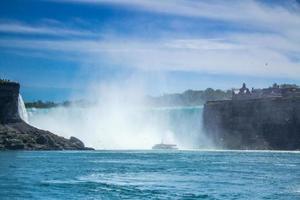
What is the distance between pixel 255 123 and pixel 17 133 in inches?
1560

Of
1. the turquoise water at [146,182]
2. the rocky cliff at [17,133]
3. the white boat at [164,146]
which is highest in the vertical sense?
the rocky cliff at [17,133]

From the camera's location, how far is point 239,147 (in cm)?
10906

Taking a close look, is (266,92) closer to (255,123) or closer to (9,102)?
(255,123)

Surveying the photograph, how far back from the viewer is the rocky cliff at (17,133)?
9088 cm

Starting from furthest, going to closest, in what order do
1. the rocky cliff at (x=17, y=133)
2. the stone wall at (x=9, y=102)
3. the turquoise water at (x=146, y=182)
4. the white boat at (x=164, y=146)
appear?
the white boat at (x=164, y=146) → the stone wall at (x=9, y=102) → the rocky cliff at (x=17, y=133) → the turquoise water at (x=146, y=182)

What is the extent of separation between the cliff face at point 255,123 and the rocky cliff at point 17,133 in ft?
89.6

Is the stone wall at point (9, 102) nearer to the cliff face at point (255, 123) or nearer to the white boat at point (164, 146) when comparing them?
the white boat at point (164, 146)

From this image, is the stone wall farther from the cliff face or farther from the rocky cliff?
the cliff face

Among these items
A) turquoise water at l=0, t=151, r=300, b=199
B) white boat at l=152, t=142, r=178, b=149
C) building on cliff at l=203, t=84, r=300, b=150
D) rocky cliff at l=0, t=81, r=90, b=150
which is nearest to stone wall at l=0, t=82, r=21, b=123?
rocky cliff at l=0, t=81, r=90, b=150

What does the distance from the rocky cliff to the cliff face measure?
89.6ft

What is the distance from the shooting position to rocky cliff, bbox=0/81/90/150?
90.9 metres

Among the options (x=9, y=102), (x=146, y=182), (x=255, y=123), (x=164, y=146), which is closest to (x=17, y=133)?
(x=9, y=102)

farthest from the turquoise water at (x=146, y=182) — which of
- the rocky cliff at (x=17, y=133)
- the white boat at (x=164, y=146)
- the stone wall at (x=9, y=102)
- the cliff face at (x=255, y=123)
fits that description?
the white boat at (x=164, y=146)

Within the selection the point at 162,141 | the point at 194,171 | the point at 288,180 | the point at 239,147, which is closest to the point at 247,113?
the point at 239,147
